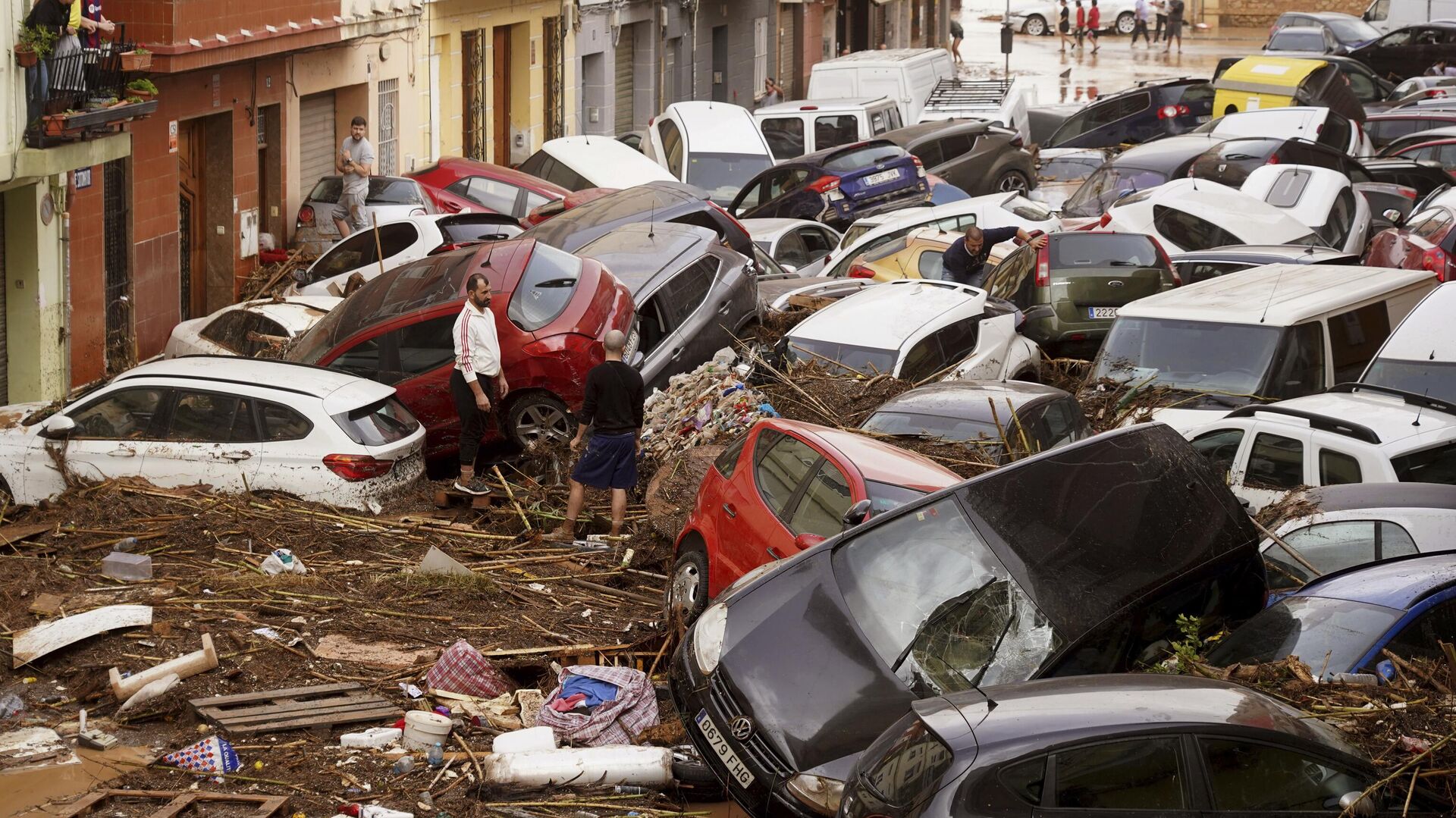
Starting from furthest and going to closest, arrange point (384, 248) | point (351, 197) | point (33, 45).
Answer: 1. point (351, 197)
2. point (384, 248)
3. point (33, 45)

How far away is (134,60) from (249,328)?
3520 mm

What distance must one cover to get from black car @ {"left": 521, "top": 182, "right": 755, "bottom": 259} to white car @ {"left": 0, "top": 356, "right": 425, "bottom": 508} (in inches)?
190

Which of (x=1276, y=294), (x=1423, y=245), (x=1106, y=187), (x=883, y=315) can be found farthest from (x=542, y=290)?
(x=1106, y=187)

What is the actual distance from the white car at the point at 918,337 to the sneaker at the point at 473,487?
9.67ft

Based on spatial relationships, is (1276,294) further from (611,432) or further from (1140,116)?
(1140,116)

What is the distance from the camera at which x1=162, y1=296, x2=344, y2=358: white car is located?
15.9m

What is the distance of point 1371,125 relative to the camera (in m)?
30.3

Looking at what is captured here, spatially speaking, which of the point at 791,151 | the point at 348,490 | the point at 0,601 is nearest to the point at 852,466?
the point at 348,490

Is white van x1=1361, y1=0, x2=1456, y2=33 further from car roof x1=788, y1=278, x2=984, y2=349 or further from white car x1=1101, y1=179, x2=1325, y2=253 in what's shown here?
car roof x1=788, y1=278, x2=984, y2=349

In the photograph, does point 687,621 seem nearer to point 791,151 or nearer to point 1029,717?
point 1029,717

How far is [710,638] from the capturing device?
306 inches

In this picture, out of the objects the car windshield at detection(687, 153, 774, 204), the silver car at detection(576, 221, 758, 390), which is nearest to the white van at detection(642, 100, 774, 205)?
the car windshield at detection(687, 153, 774, 204)

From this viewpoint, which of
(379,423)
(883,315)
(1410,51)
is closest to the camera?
(379,423)

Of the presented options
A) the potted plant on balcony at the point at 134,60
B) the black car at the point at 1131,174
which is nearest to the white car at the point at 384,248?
the potted plant on balcony at the point at 134,60
